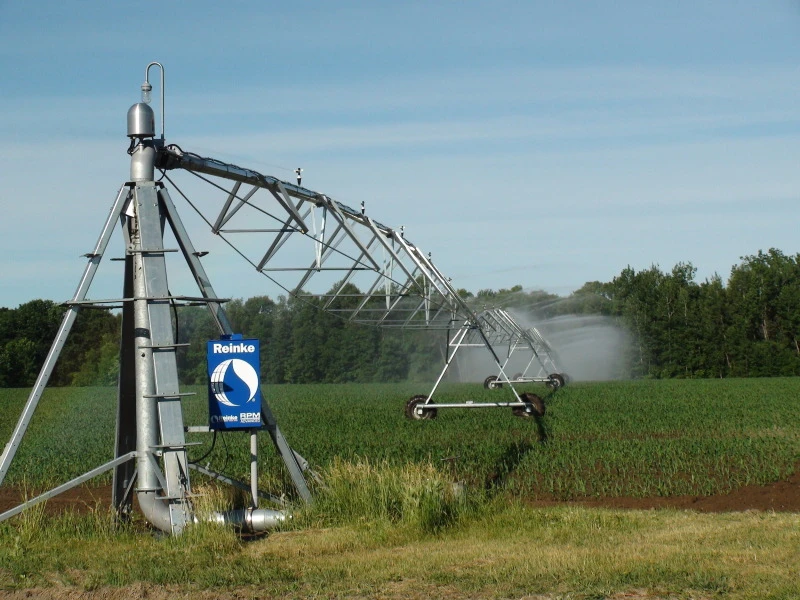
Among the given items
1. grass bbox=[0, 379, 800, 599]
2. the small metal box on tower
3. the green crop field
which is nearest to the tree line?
the green crop field

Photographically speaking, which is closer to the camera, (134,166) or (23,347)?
(134,166)

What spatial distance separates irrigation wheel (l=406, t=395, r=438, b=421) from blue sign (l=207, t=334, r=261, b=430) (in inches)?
501

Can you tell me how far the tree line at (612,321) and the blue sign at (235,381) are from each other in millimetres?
34155

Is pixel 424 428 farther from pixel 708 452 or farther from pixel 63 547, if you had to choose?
pixel 63 547

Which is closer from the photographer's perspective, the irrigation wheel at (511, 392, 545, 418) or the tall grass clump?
the tall grass clump

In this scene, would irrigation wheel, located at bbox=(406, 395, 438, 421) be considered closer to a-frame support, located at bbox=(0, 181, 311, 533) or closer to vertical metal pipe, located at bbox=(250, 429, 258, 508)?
a-frame support, located at bbox=(0, 181, 311, 533)

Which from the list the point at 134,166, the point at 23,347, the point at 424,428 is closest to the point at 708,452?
the point at 424,428

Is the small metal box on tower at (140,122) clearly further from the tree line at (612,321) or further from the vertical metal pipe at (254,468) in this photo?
the tree line at (612,321)

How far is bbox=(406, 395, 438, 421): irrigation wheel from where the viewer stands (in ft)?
68.7

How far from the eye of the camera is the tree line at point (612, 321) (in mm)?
46750

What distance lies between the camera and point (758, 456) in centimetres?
1413

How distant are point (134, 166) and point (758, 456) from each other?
9.94 metres

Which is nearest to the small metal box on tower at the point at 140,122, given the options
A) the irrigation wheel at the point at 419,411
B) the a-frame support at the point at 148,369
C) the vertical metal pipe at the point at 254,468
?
the a-frame support at the point at 148,369

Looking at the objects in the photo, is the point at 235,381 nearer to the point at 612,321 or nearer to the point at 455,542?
the point at 455,542
